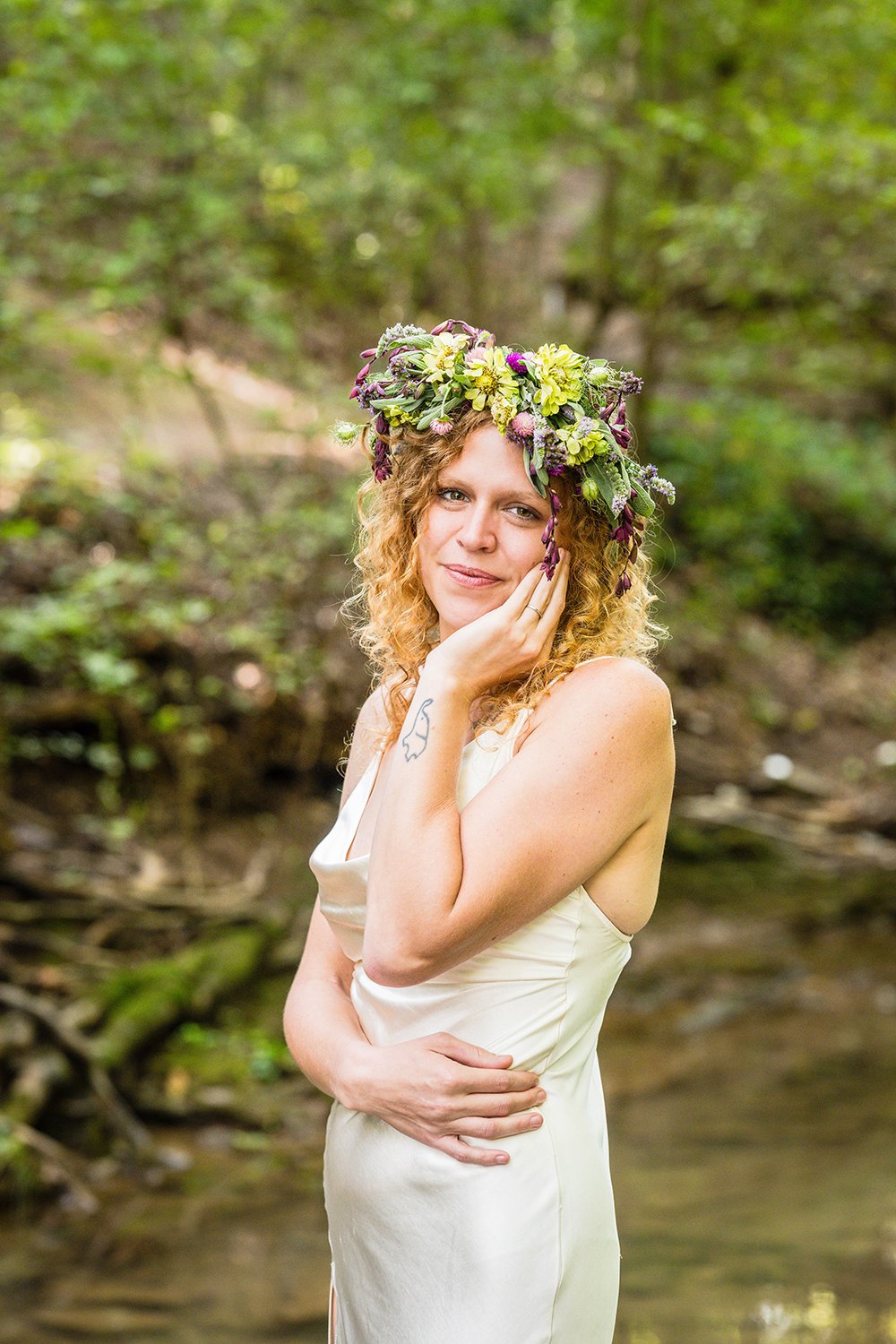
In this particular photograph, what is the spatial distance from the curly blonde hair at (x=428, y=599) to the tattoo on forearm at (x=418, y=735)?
158mm

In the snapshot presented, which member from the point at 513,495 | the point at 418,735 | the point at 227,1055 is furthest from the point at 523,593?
the point at 227,1055

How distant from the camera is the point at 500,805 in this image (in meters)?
1.75

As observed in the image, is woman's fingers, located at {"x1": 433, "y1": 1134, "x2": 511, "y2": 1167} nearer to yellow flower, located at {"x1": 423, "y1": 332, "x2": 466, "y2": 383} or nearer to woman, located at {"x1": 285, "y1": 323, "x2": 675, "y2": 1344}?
woman, located at {"x1": 285, "y1": 323, "x2": 675, "y2": 1344}

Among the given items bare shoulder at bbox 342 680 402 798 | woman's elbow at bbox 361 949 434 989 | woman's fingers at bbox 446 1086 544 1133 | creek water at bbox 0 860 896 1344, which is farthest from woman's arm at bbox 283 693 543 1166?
creek water at bbox 0 860 896 1344

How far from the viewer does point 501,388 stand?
1.94 metres

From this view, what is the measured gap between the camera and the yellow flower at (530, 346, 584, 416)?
190cm

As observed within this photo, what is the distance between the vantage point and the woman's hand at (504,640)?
1826 mm

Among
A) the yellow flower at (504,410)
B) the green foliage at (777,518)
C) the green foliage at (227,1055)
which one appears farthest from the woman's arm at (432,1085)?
the green foliage at (777,518)

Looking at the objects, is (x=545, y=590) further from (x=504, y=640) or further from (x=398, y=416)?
(x=398, y=416)

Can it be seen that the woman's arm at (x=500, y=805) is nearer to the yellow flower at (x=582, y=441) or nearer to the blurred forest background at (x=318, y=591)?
the yellow flower at (x=582, y=441)

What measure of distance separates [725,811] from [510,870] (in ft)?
24.7

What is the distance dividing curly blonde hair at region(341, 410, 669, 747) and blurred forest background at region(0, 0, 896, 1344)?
9.56ft

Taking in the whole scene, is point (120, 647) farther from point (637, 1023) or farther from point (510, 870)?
point (510, 870)

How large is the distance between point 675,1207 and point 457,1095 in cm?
395
